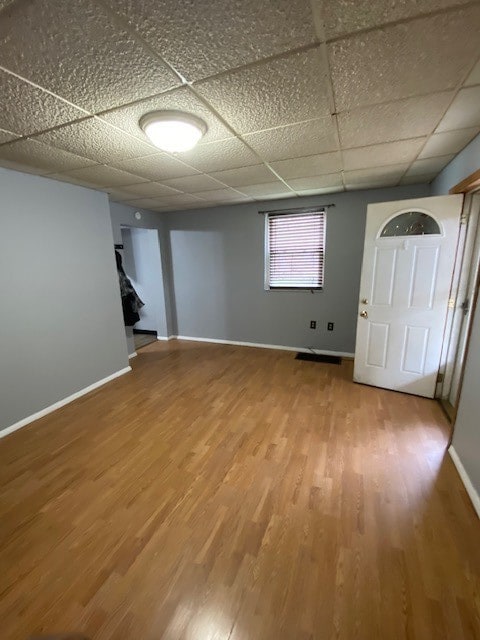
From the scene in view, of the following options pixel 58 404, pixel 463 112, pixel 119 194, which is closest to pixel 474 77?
pixel 463 112

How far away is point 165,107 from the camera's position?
1441 millimetres

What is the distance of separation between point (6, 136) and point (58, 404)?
8.06 feet

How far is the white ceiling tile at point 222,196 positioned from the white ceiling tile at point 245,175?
1.29 feet

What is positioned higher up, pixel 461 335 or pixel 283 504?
pixel 461 335

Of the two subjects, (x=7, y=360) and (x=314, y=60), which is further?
(x=7, y=360)

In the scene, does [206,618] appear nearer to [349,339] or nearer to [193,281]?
[349,339]

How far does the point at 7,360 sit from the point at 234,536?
2.45 m

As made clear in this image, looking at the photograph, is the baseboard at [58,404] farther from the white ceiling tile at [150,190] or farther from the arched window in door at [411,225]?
the arched window in door at [411,225]

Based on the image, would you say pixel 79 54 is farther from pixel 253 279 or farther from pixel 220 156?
pixel 253 279

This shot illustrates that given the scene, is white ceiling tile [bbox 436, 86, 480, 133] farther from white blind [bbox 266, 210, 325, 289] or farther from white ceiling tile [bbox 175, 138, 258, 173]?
white blind [bbox 266, 210, 325, 289]

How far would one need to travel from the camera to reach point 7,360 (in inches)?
93.7

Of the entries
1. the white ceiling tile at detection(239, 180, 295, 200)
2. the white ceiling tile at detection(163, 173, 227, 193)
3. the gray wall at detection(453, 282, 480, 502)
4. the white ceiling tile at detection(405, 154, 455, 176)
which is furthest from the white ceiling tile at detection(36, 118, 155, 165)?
the gray wall at detection(453, 282, 480, 502)

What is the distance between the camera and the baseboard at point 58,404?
95.6 inches

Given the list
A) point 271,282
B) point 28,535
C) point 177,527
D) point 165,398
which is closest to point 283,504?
point 177,527
